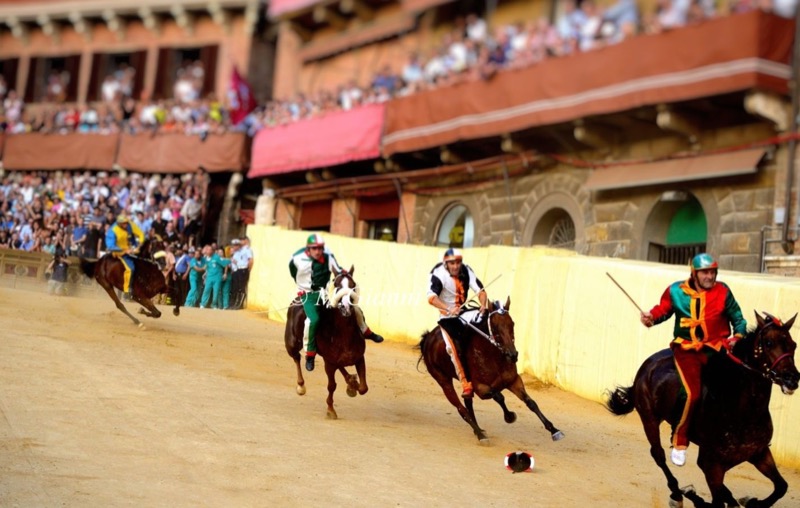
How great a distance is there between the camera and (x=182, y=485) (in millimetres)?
9438

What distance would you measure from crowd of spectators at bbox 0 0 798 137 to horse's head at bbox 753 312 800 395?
10.6m

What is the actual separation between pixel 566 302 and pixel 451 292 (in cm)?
502

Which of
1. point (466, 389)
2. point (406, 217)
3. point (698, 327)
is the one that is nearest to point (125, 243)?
point (466, 389)

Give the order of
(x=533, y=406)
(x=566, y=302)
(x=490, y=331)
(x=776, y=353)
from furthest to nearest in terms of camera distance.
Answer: (x=566, y=302)
(x=490, y=331)
(x=533, y=406)
(x=776, y=353)

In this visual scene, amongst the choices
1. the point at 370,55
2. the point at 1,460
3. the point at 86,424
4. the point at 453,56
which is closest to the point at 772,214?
the point at 453,56

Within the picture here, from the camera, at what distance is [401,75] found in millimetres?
30125

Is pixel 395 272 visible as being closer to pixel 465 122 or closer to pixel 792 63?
pixel 465 122

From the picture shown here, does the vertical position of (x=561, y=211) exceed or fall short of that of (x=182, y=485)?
it exceeds it

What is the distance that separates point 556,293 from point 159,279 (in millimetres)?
7651

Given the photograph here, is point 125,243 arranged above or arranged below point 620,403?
above

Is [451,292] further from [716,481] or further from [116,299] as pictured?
[116,299]

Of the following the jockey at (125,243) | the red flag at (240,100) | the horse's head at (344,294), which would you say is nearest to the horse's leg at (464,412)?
the horse's head at (344,294)

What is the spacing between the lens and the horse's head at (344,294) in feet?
44.5

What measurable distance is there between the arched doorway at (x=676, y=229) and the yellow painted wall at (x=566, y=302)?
3.07 metres
